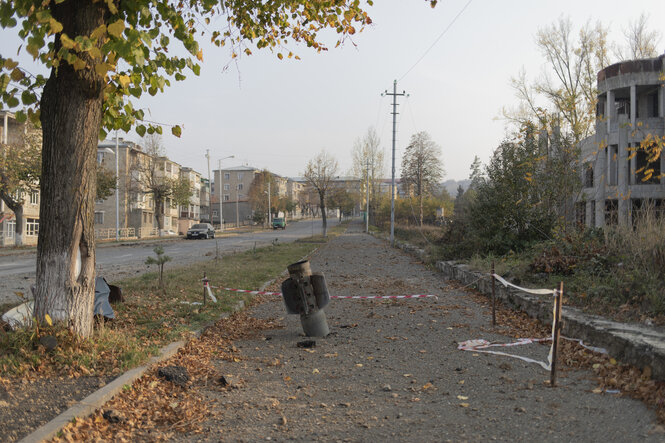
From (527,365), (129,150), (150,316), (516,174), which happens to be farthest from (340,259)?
(129,150)

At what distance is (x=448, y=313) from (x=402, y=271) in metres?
7.79

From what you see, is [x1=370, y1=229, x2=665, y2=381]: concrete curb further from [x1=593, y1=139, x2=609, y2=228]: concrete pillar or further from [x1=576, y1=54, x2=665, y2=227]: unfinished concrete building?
[x1=576, y1=54, x2=665, y2=227]: unfinished concrete building

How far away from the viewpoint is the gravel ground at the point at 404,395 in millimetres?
3816

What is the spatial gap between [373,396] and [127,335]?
10.4 feet

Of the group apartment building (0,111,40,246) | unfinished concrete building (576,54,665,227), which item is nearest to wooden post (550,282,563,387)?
unfinished concrete building (576,54,665,227)

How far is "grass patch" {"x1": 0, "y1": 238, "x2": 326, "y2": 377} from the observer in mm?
4824

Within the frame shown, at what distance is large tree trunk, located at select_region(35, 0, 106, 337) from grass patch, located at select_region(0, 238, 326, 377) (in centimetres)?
29

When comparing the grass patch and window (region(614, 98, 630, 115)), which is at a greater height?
window (region(614, 98, 630, 115))

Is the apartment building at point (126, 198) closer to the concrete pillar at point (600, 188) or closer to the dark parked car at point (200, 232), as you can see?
the dark parked car at point (200, 232)

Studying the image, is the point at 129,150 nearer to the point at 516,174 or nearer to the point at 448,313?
the point at 516,174

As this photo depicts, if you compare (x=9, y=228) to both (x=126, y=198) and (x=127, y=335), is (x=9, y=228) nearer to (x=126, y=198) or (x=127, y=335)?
(x=126, y=198)

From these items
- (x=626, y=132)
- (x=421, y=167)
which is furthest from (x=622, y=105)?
(x=421, y=167)

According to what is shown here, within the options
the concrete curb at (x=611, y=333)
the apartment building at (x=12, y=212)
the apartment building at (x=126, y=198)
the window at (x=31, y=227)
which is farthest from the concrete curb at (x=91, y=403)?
the apartment building at (x=126, y=198)

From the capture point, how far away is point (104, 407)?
4105 mm
